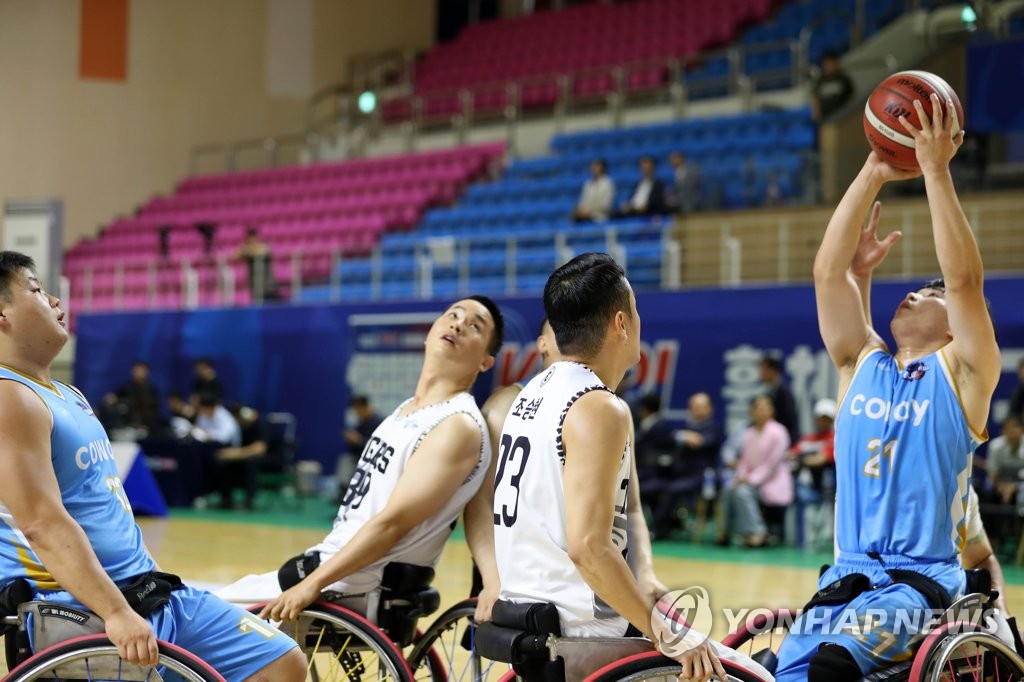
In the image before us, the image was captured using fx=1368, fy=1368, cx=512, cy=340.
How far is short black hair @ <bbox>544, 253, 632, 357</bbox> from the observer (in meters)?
3.04

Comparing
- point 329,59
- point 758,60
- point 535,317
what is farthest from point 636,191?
point 329,59

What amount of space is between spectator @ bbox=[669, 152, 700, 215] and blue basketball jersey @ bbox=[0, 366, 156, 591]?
36.0 ft

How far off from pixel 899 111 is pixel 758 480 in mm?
7203

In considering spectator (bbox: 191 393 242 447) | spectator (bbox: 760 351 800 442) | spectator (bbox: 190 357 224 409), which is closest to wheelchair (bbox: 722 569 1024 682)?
spectator (bbox: 760 351 800 442)

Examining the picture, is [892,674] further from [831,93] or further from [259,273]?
[259,273]

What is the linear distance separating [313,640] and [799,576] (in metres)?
5.34

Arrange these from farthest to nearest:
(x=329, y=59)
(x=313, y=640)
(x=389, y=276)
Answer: (x=329, y=59)
(x=389, y=276)
(x=313, y=640)

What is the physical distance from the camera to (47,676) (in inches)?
124

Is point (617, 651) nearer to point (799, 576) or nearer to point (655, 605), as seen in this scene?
point (655, 605)

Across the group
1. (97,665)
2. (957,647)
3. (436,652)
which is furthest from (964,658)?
(97,665)

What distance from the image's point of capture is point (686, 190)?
14.0m

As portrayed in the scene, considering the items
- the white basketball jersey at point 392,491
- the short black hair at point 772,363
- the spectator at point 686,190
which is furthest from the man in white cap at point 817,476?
the white basketball jersey at point 392,491

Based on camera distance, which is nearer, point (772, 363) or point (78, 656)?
point (78, 656)

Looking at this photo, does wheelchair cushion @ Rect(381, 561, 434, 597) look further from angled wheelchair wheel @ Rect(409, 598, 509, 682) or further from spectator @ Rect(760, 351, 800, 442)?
spectator @ Rect(760, 351, 800, 442)
